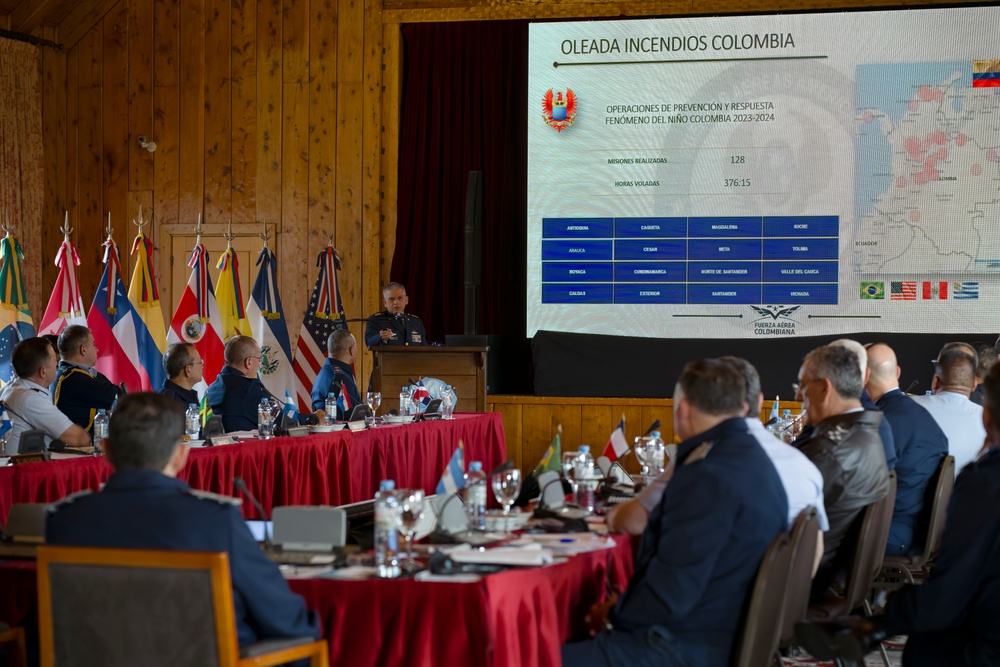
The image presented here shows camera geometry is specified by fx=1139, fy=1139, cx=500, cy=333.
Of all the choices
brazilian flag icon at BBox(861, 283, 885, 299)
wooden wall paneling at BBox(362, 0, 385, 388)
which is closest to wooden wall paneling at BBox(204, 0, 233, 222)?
wooden wall paneling at BBox(362, 0, 385, 388)

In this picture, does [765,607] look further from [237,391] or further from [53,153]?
[53,153]

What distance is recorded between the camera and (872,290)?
9.36 metres

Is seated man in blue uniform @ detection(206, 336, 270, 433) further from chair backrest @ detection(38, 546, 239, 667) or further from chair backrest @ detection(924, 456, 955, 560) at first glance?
chair backrest @ detection(38, 546, 239, 667)

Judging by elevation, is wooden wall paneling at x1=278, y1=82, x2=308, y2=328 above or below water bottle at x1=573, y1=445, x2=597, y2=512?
above

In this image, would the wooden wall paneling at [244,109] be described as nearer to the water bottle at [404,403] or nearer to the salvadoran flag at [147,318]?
the salvadoran flag at [147,318]

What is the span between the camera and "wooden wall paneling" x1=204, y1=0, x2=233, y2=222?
10867 millimetres

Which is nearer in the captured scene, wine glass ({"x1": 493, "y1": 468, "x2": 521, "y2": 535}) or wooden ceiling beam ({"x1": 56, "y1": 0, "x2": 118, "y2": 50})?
wine glass ({"x1": 493, "y1": 468, "x2": 521, "y2": 535})

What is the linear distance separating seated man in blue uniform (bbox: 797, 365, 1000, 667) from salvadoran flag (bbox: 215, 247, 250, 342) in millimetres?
7982

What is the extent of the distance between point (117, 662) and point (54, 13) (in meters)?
10.0

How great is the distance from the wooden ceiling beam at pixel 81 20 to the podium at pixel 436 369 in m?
4.98

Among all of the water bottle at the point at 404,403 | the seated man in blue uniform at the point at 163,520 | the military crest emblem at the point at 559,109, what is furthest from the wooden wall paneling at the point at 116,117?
the seated man in blue uniform at the point at 163,520

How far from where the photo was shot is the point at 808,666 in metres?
4.59

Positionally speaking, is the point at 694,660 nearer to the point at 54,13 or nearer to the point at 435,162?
the point at 435,162

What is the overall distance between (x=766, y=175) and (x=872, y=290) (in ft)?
4.22
